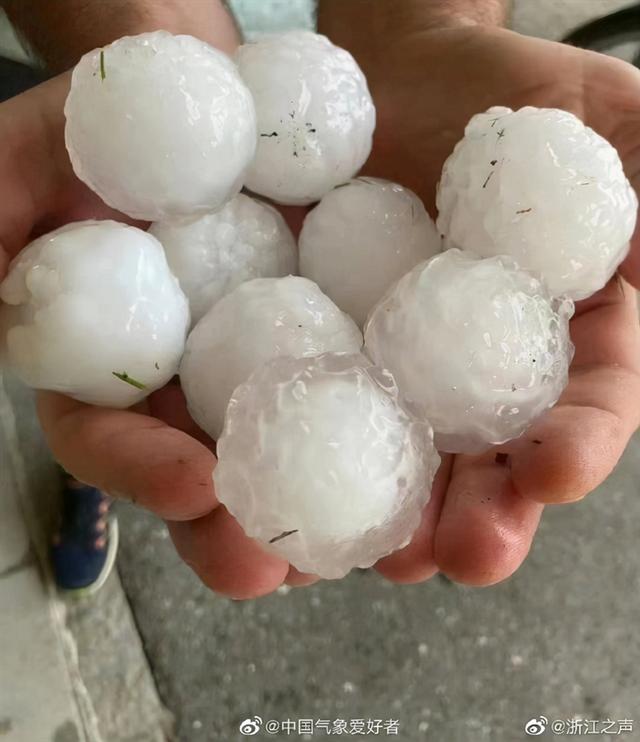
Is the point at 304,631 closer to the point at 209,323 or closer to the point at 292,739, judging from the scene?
the point at 292,739

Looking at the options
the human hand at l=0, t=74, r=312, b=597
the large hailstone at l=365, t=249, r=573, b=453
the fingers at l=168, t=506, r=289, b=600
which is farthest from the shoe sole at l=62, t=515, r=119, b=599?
the large hailstone at l=365, t=249, r=573, b=453

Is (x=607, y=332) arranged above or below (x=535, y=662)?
above

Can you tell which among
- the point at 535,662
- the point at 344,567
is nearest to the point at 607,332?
the point at 344,567

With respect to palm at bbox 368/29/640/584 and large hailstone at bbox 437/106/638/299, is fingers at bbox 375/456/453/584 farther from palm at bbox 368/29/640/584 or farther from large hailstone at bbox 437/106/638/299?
large hailstone at bbox 437/106/638/299

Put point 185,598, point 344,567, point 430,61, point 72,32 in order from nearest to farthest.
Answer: point 344,567
point 430,61
point 72,32
point 185,598

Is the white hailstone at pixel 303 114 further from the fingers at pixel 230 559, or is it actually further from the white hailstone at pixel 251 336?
the fingers at pixel 230 559

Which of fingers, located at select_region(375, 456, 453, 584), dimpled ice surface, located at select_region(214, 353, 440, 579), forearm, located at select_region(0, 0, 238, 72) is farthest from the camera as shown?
forearm, located at select_region(0, 0, 238, 72)
